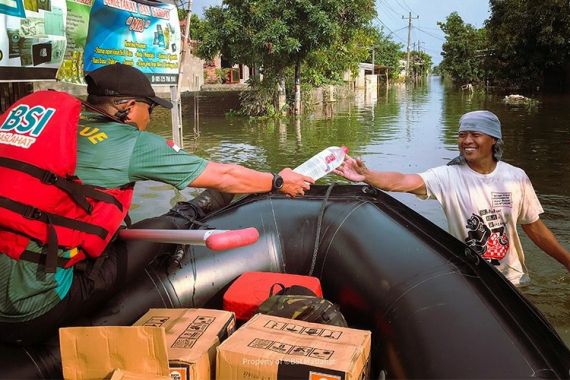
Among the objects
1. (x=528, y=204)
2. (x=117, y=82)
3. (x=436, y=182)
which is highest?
(x=117, y=82)

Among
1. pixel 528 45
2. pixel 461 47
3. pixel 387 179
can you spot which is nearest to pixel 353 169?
pixel 387 179

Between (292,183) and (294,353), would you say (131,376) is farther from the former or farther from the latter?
(292,183)

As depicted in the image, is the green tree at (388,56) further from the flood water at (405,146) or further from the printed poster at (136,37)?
the printed poster at (136,37)

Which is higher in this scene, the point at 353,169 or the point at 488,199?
the point at 353,169

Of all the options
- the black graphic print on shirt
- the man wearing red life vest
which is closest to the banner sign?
the man wearing red life vest

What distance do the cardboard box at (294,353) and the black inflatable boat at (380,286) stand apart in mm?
273

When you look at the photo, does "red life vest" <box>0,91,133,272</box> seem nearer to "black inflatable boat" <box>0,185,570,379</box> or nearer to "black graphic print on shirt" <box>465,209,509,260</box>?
"black inflatable boat" <box>0,185,570,379</box>

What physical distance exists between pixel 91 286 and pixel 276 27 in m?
15.1

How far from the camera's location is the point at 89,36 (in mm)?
6129

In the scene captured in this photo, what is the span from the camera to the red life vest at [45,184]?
1797 millimetres

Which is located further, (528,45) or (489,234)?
(528,45)

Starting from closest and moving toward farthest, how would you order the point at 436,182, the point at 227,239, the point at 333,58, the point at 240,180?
the point at 227,239
the point at 240,180
the point at 436,182
the point at 333,58

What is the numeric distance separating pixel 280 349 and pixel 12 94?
5.89 metres

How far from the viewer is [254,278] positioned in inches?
108
